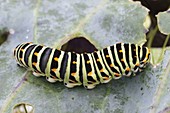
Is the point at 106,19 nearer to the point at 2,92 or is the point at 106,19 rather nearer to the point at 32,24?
the point at 32,24

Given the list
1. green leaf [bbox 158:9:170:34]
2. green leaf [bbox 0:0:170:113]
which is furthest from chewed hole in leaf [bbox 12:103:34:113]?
green leaf [bbox 158:9:170:34]

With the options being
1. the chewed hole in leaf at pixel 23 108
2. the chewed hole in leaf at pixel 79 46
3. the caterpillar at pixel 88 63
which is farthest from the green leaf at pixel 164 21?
the chewed hole in leaf at pixel 23 108

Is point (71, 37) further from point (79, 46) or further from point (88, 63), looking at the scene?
point (88, 63)

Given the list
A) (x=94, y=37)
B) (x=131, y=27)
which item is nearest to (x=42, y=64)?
(x=94, y=37)

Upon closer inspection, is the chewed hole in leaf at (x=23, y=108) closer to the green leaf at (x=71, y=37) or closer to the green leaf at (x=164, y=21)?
the green leaf at (x=71, y=37)

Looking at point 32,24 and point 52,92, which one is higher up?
point 32,24
